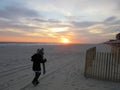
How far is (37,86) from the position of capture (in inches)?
281

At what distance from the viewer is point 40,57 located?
6992 millimetres

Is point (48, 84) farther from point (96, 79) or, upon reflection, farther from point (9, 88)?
point (96, 79)

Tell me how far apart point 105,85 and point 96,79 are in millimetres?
1029

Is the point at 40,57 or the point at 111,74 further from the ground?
the point at 40,57

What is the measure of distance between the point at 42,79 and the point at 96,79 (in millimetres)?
3053


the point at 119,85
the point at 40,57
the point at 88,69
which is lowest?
the point at 119,85

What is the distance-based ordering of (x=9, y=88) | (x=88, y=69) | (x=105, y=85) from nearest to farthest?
(x=9, y=88) → (x=105, y=85) → (x=88, y=69)

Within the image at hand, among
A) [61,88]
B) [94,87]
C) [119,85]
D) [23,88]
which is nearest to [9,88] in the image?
[23,88]

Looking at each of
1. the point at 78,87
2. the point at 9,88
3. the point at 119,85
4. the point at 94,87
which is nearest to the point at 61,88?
the point at 78,87

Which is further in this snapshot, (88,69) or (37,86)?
(88,69)

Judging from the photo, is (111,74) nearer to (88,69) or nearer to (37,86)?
(88,69)

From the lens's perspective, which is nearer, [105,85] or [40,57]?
[40,57]

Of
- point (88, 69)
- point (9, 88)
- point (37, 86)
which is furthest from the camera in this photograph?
point (88, 69)

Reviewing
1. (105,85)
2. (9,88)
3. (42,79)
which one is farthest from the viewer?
(42,79)
